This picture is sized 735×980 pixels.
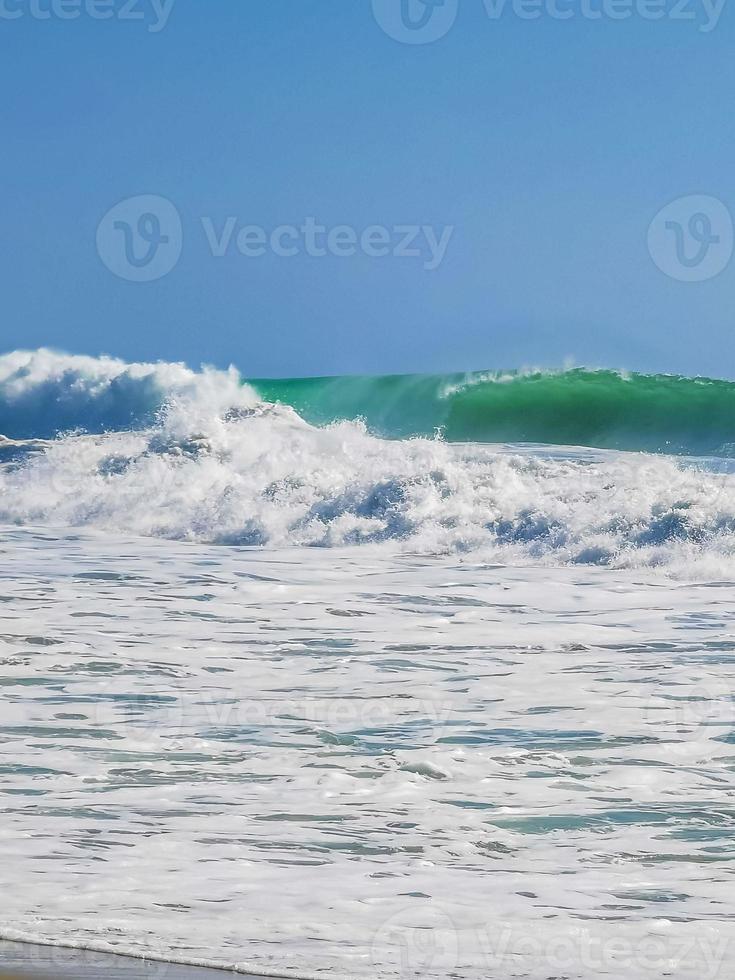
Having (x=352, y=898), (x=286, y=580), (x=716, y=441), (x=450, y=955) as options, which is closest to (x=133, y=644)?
(x=286, y=580)

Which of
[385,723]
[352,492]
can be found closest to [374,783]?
[385,723]

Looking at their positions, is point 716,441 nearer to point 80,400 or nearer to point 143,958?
point 80,400

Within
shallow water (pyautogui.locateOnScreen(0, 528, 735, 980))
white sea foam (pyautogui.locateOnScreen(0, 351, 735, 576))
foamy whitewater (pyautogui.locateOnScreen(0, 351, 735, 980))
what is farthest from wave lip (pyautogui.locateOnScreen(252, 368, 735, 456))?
shallow water (pyautogui.locateOnScreen(0, 528, 735, 980))

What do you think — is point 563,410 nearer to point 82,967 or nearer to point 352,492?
point 352,492

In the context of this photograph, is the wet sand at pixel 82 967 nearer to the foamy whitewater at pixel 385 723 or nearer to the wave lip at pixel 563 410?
the foamy whitewater at pixel 385 723

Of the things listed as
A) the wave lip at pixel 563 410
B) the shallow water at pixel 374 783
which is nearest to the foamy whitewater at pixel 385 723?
the shallow water at pixel 374 783

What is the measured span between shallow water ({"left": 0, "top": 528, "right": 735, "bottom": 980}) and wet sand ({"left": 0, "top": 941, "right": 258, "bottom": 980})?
78mm

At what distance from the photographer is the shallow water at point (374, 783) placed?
3.28 meters

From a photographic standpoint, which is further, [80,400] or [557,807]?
[80,400]

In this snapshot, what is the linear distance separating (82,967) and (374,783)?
176 cm

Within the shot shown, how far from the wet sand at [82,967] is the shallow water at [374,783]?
8 cm

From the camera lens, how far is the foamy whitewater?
132 inches

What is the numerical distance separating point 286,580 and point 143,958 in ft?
22.3

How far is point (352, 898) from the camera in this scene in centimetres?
→ 351
